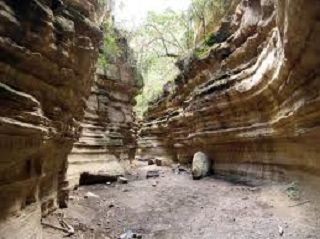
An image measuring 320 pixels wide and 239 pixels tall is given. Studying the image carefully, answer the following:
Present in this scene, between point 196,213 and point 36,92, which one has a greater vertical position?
point 36,92

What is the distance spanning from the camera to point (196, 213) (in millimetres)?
7371

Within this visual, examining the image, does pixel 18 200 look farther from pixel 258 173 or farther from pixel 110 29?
pixel 110 29

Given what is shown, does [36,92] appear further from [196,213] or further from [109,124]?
[109,124]

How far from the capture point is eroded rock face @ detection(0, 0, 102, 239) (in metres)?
3.88

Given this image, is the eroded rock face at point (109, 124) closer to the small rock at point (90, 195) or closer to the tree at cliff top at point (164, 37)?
the small rock at point (90, 195)

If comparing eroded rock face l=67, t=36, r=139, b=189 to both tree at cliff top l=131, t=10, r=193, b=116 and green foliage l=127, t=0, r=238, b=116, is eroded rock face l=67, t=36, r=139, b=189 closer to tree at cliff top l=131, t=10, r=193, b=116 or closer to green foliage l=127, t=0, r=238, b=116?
green foliage l=127, t=0, r=238, b=116

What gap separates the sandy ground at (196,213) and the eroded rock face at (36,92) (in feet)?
3.54

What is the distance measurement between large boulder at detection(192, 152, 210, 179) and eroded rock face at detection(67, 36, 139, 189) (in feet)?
9.91

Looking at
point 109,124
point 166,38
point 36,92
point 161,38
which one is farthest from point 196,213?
point 166,38

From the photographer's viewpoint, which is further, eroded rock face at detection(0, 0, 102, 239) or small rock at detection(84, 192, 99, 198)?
small rock at detection(84, 192, 99, 198)

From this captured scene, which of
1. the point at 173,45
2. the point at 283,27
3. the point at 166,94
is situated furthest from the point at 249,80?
the point at 173,45

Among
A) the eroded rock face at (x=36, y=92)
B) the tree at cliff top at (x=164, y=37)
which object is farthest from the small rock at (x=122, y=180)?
the tree at cliff top at (x=164, y=37)

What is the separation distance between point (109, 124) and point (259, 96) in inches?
279

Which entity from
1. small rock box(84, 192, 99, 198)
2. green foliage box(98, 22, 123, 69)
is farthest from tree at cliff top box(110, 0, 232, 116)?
small rock box(84, 192, 99, 198)
